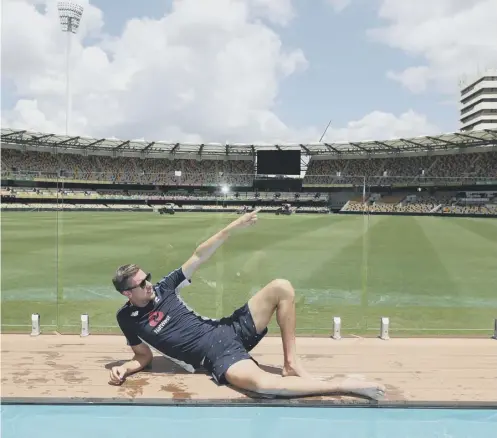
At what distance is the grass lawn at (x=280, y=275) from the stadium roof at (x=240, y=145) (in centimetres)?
3448

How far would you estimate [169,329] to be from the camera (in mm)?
4742

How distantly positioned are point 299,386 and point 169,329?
137 cm

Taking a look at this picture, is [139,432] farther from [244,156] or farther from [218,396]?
[244,156]

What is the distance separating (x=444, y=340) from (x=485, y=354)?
630 millimetres

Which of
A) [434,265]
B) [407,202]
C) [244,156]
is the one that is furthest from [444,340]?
[244,156]

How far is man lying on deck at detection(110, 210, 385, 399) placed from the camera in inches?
181

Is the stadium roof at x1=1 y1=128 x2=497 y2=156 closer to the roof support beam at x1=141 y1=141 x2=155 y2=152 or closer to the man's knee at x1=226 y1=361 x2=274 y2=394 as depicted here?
the roof support beam at x1=141 y1=141 x2=155 y2=152

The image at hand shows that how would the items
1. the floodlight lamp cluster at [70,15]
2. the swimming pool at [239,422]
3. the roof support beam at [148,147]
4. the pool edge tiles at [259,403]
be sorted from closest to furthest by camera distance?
1. the swimming pool at [239,422]
2. the pool edge tiles at [259,403]
3. the roof support beam at [148,147]
4. the floodlight lamp cluster at [70,15]

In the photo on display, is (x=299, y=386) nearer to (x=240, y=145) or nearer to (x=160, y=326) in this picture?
(x=160, y=326)

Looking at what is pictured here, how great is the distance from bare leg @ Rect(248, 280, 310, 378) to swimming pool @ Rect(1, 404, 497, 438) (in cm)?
47

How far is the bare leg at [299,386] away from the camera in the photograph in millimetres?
4340

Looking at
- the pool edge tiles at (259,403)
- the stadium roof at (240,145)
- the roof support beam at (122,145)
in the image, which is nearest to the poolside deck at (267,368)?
the pool edge tiles at (259,403)

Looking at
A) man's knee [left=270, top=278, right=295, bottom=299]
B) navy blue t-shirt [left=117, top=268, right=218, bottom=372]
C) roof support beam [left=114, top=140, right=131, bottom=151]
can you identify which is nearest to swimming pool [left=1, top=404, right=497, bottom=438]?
navy blue t-shirt [left=117, top=268, right=218, bottom=372]

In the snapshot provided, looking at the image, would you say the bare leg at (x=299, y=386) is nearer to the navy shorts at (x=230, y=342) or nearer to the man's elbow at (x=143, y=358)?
the navy shorts at (x=230, y=342)
